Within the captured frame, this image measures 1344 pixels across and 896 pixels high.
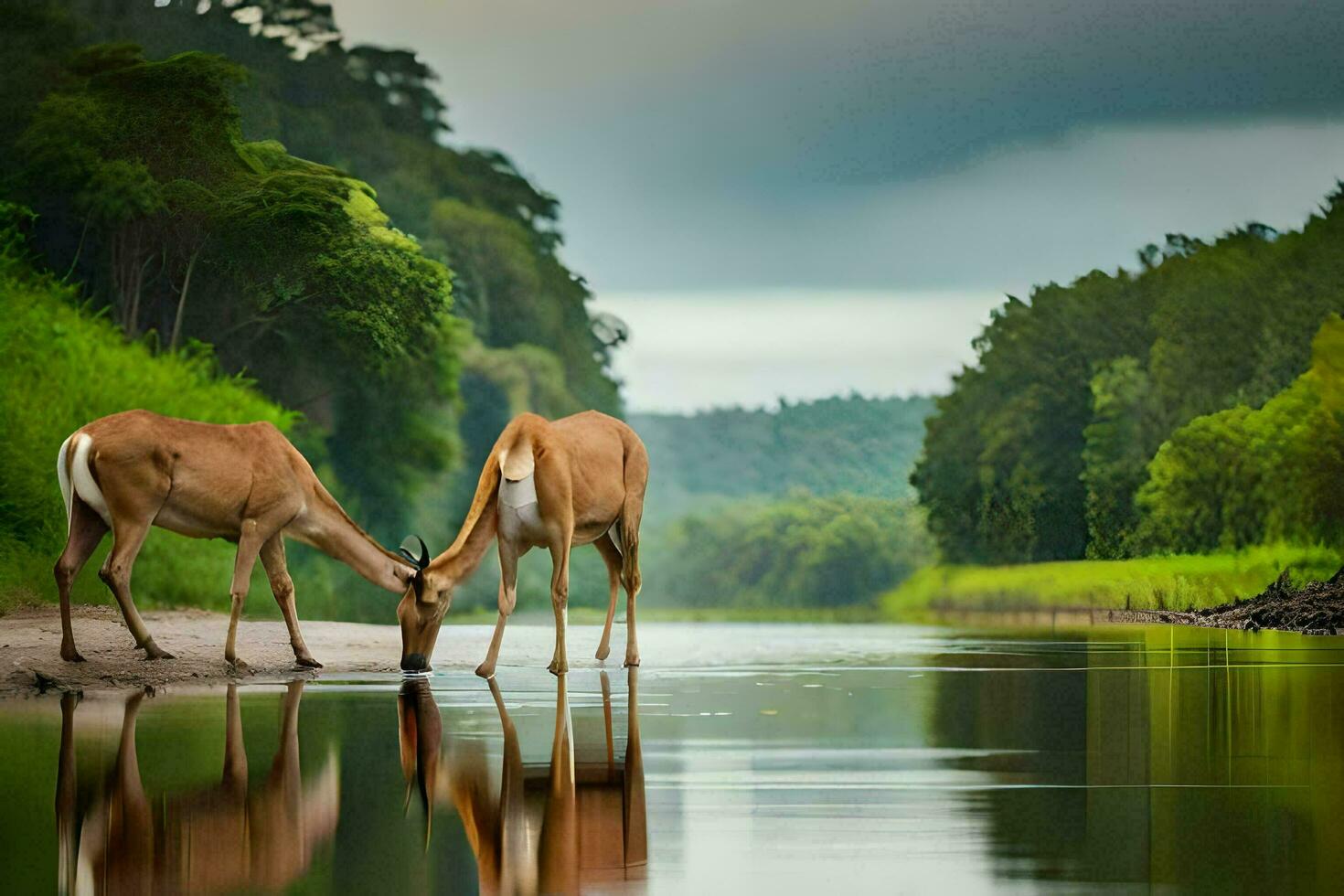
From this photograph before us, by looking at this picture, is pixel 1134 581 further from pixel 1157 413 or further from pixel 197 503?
pixel 197 503

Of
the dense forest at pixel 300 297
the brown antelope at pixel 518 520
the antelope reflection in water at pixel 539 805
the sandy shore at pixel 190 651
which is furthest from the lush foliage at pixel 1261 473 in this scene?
the antelope reflection in water at pixel 539 805

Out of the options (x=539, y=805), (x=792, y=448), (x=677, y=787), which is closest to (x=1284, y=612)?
(x=677, y=787)

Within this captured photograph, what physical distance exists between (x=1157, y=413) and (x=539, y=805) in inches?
1217

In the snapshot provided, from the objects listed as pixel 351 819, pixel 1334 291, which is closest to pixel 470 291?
pixel 1334 291

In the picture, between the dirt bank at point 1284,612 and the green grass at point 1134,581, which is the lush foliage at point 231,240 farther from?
the dirt bank at point 1284,612

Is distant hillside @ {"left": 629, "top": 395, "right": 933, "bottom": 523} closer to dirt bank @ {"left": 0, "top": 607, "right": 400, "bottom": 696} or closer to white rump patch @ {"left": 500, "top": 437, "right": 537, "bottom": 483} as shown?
dirt bank @ {"left": 0, "top": 607, "right": 400, "bottom": 696}

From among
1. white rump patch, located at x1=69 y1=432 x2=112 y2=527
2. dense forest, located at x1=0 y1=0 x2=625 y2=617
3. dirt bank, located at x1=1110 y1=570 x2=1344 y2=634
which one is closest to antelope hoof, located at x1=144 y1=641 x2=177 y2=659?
white rump patch, located at x1=69 y1=432 x2=112 y2=527

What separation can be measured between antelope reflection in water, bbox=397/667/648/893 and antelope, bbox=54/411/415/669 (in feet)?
16.5

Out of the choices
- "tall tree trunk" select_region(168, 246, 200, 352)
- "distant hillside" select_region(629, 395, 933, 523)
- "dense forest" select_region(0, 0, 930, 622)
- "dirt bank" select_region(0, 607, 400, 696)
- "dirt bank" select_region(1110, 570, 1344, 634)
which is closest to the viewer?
"dirt bank" select_region(0, 607, 400, 696)

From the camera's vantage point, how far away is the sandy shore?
1364 cm

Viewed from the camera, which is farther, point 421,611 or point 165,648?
point 165,648

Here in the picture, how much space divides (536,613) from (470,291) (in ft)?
21.3

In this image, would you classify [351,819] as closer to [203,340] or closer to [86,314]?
[86,314]

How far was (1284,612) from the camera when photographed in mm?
25906
